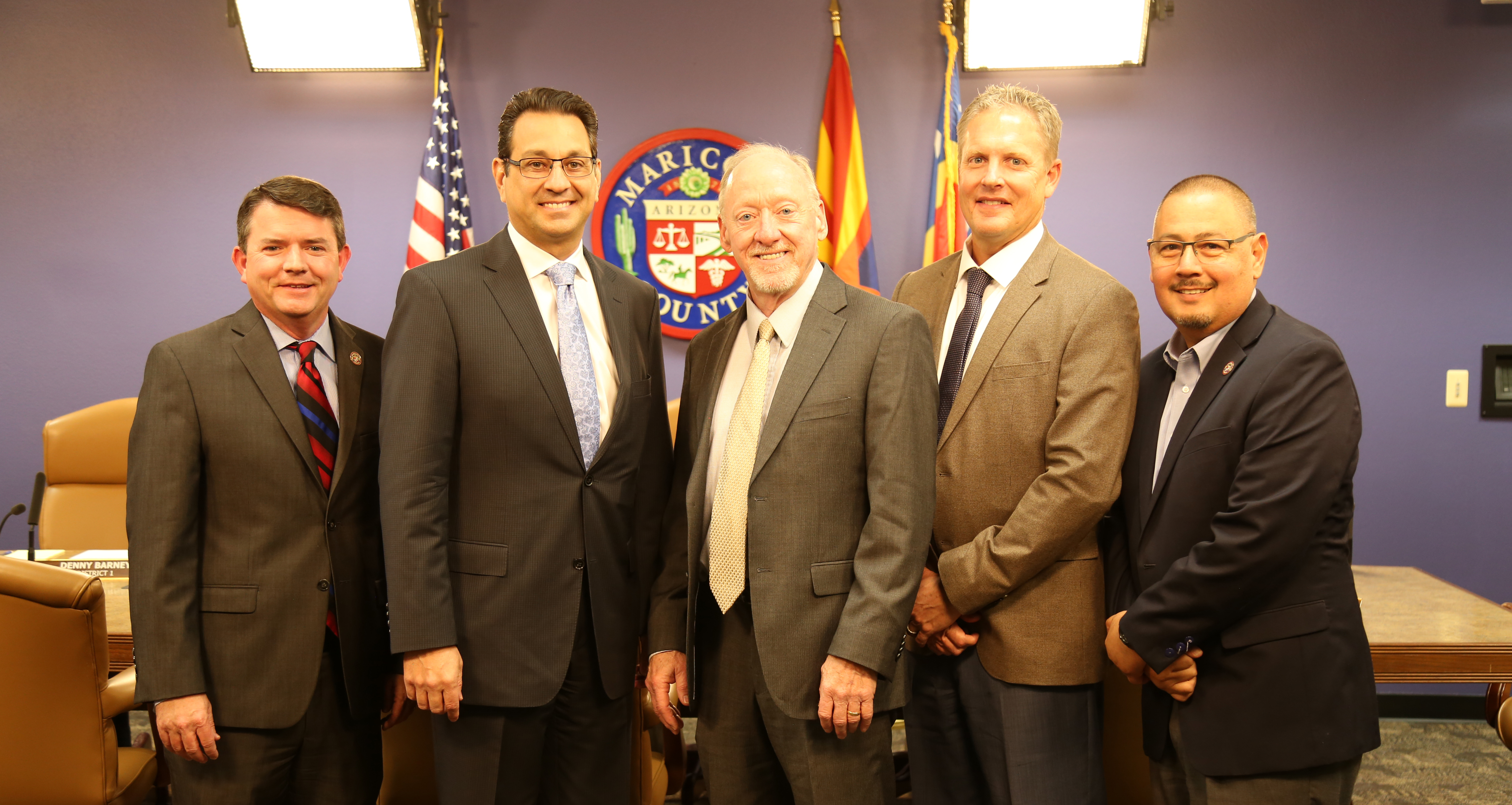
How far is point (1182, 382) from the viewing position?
6.00ft

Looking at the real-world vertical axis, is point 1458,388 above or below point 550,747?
above

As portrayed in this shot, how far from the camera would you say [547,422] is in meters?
1.70

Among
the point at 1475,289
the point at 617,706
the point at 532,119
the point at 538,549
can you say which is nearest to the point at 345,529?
the point at 538,549

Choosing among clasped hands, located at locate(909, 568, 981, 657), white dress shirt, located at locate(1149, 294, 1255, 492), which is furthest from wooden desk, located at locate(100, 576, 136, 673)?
white dress shirt, located at locate(1149, 294, 1255, 492)

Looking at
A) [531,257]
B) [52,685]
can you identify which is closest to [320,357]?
[531,257]

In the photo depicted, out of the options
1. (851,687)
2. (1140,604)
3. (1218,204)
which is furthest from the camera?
(1218,204)

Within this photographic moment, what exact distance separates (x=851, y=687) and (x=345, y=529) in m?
1.02

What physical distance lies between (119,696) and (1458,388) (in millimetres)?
4982

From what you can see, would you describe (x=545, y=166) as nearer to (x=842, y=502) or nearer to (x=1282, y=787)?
(x=842, y=502)

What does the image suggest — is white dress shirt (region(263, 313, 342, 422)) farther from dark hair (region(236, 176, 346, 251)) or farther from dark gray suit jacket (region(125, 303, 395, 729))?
dark hair (region(236, 176, 346, 251))

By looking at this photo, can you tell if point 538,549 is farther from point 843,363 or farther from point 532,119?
point 532,119

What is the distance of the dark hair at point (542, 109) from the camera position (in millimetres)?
1809

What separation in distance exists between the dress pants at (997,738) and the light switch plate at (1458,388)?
321cm

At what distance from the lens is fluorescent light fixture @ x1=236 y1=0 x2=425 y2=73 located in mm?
3896
